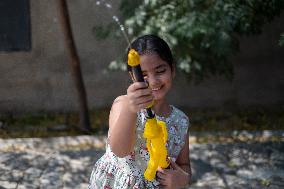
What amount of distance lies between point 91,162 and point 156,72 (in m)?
3.17

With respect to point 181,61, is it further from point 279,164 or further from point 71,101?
point 71,101

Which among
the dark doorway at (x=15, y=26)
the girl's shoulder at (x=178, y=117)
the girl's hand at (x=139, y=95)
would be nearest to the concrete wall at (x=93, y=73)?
the dark doorway at (x=15, y=26)

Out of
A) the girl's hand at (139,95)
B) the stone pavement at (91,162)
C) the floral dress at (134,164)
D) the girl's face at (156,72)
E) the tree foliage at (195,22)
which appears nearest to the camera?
the girl's hand at (139,95)

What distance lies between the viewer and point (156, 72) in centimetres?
197

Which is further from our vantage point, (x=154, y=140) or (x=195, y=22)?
(x=195, y=22)

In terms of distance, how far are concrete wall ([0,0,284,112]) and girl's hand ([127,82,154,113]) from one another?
4.48 m

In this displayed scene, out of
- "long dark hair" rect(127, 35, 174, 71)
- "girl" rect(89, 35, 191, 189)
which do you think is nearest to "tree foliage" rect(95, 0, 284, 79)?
"girl" rect(89, 35, 191, 189)

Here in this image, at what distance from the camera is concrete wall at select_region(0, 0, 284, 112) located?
6.17 m

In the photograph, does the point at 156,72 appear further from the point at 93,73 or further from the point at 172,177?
the point at 93,73

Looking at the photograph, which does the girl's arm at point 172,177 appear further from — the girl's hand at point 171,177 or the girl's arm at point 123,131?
the girl's arm at point 123,131

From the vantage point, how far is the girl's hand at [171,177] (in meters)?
1.96

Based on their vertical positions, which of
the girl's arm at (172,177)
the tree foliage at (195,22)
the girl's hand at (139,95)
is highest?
the tree foliage at (195,22)

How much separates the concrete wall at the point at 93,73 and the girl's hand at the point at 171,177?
414 centimetres

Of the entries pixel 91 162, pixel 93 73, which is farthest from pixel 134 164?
pixel 93 73
